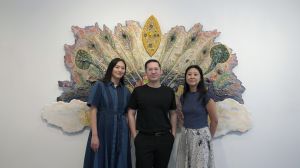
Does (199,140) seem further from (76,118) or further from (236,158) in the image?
(76,118)

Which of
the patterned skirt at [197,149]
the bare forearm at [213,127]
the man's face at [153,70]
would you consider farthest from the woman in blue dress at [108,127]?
the bare forearm at [213,127]

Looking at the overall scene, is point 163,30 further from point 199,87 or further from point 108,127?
point 108,127

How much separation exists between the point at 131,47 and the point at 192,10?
0.63m

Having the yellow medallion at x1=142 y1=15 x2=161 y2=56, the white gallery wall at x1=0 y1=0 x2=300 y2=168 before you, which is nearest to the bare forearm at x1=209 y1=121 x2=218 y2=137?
the white gallery wall at x1=0 y1=0 x2=300 y2=168

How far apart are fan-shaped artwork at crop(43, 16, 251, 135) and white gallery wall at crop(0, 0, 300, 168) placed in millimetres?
76

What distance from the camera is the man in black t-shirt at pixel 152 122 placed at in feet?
5.80

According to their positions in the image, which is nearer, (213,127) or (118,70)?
(118,70)

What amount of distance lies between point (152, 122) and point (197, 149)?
38 cm

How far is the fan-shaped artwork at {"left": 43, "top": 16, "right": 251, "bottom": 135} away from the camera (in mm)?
2045

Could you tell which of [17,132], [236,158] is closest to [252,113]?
[236,158]

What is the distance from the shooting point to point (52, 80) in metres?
2.07

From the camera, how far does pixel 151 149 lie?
1771 mm

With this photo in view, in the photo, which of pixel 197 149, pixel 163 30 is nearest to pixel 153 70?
pixel 163 30

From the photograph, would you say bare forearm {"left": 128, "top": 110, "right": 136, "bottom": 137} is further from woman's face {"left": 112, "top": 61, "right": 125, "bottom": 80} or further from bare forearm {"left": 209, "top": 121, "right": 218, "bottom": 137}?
bare forearm {"left": 209, "top": 121, "right": 218, "bottom": 137}
